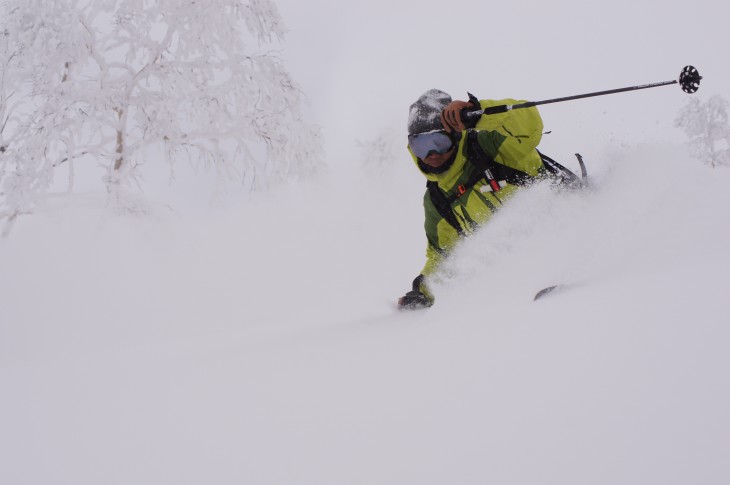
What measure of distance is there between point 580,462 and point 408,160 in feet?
67.2

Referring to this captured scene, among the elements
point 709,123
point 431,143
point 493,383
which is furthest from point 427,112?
point 709,123

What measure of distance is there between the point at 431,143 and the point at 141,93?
689 cm

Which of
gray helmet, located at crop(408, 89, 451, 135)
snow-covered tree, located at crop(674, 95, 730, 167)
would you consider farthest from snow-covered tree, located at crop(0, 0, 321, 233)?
snow-covered tree, located at crop(674, 95, 730, 167)

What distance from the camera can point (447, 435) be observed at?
932mm

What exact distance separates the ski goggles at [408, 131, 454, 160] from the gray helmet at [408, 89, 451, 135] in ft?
0.13

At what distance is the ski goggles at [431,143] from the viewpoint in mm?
3275

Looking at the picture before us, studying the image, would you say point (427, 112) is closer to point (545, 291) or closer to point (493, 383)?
point (545, 291)

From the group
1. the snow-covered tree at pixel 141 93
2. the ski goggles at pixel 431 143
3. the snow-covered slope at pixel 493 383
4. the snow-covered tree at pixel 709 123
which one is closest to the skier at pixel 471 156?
the ski goggles at pixel 431 143

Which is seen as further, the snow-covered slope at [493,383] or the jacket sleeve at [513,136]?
the jacket sleeve at [513,136]

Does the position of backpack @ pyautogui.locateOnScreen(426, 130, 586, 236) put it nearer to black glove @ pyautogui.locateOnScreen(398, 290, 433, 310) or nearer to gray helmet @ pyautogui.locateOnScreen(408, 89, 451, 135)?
gray helmet @ pyautogui.locateOnScreen(408, 89, 451, 135)

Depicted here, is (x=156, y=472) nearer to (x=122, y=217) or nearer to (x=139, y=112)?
(x=122, y=217)

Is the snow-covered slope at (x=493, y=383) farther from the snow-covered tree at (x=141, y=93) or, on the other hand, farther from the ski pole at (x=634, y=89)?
the snow-covered tree at (x=141, y=93)

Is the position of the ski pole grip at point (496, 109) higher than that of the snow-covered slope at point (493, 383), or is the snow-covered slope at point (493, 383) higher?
the ski pole grip at point (496, 109)

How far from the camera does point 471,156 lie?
342cm
